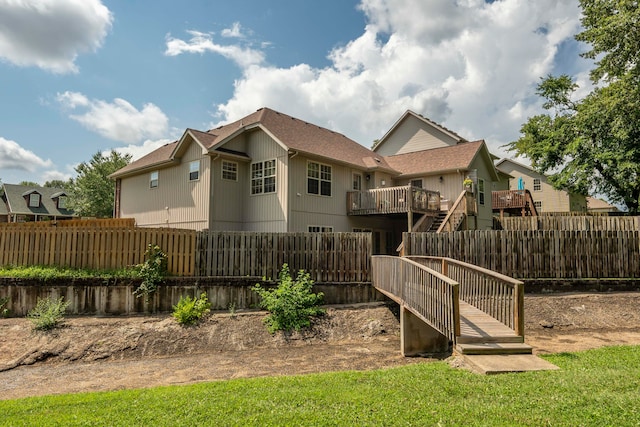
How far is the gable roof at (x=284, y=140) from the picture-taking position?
16681mm

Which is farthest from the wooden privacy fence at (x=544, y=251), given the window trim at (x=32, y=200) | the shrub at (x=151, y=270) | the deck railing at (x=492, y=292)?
the window trim at (x=32, y=200)

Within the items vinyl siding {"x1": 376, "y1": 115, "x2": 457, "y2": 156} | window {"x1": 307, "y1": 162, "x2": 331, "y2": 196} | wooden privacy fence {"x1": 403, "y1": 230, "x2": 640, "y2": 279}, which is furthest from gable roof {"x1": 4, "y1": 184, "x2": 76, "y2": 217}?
wooden privacy fence {"x1": 403, "y1": 230, "x2": 640, "y2": 279}

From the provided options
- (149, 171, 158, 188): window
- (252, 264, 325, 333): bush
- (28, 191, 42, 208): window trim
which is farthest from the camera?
(28, 191, 42, 208): window trim

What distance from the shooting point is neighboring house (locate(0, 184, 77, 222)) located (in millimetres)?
41969

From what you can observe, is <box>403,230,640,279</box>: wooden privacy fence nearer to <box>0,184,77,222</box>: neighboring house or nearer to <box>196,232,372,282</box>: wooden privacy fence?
<box>196,232,372,282</box>: wooden privacy fence

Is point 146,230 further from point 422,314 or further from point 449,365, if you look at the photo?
point 449,365

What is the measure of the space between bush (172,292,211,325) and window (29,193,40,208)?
43.9m

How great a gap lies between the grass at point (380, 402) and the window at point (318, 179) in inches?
464

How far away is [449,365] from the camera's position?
6270mm

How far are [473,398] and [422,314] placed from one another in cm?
335

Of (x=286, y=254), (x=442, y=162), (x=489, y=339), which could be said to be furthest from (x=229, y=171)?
(x=489, y=339)

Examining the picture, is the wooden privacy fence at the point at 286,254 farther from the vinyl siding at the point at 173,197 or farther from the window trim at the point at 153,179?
the window trim at the point at 153,179

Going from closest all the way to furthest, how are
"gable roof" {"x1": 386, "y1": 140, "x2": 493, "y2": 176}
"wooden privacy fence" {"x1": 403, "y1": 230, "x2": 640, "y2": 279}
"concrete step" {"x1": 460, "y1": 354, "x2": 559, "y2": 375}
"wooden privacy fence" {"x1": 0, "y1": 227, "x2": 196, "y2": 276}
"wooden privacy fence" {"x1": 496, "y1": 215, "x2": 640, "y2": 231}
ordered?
1. "concrete step" {"x1": 460, "y1": 354, "x2": 559, "y2": 375}
2. "wooden privacy fence" {"x1": 0, "y1": 227, "x2": 196, "y2": 276}
3. "wooden privacy fence" {"x1": 403, "y1": 230, "x2": 640, "y2": 279}
4. "wooden privacy fence" {"x1": 496, "y1": 215, "x2": 640, "y2": 231}
5. "gable roof" {"x1": 386, "y1": 140, "x2": 493, "y2": 176}

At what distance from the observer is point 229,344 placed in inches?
392
